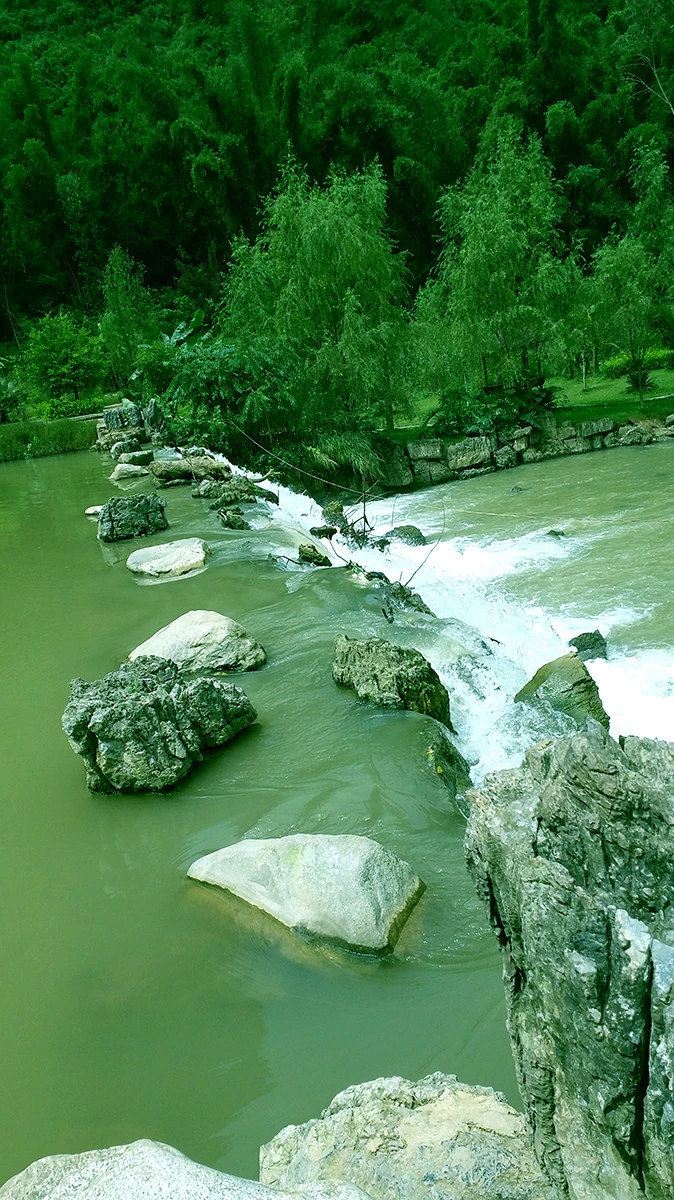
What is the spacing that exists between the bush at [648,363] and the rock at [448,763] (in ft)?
80.2

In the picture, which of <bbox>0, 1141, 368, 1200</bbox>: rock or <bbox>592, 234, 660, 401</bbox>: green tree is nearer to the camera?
<bbox>0, 1141, 368, 1200</bbox>: rock

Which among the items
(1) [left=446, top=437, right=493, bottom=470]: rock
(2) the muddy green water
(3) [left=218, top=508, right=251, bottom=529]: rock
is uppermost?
(3) [left=218, top=508, right=251, bottom=529]: rock

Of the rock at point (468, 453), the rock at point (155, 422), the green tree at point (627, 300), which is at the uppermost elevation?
the green tree at point (627, 300)

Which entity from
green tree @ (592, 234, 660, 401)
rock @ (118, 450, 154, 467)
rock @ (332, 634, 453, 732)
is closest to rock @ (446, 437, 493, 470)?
green tree @ (592, 234, 660, 401)

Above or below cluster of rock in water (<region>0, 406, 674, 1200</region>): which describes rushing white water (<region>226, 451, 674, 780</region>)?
below

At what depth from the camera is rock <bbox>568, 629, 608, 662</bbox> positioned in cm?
752

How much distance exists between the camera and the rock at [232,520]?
11664 mm

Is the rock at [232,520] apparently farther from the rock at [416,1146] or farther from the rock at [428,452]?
the rock at [416,1146]

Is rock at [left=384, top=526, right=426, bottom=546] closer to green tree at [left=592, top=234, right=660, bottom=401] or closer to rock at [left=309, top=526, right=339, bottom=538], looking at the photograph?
rock at [left=309, top=526, right=339, bottom=538]

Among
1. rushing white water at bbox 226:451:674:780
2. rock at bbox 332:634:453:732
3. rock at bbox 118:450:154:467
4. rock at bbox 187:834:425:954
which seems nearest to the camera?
rock at bbox 187:834:425:954

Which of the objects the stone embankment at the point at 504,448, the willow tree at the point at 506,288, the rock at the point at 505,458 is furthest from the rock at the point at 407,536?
the willow tree at the point at 506,288

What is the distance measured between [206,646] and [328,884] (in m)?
3.39

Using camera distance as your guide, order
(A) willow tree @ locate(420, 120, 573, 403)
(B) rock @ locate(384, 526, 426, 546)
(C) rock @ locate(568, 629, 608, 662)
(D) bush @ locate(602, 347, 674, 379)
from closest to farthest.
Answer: (C) rock @ locate(568, 629, 608, 662) → (B) rock @ locate(384, 526, 426, 546) → (A) willow tree @ locate(420, 120, 573, 403) → (D) bush @ locate(602, 347, 674, 379)

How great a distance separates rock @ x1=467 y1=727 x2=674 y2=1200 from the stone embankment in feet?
60.9
